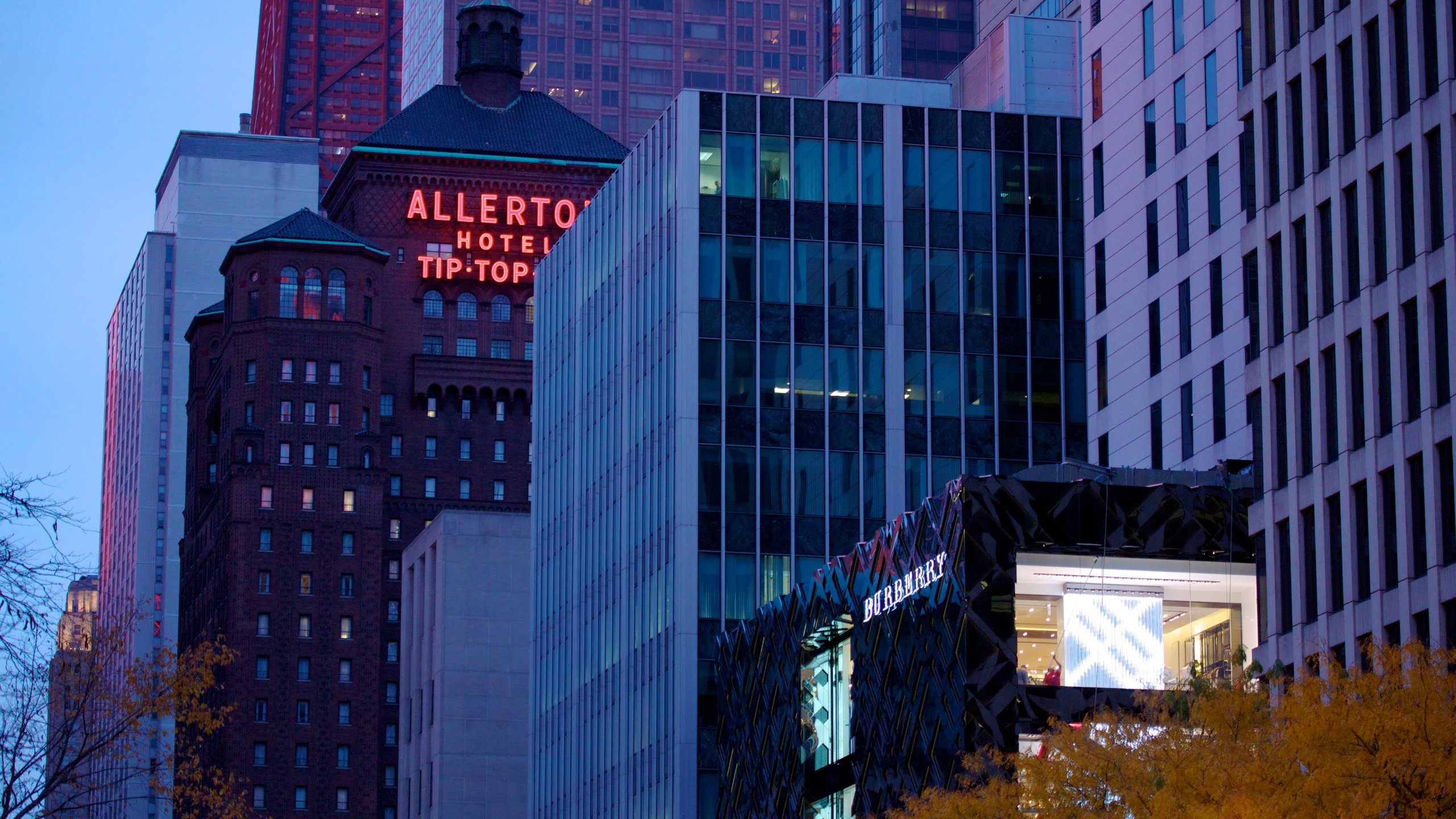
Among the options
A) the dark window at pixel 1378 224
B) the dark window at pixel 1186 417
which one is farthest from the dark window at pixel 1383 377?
the dark window at pixel 1186 417

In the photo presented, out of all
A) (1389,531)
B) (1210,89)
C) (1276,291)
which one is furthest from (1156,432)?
(1389,531)

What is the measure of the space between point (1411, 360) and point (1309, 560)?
264 inches

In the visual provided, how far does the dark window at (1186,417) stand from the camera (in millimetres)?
84375

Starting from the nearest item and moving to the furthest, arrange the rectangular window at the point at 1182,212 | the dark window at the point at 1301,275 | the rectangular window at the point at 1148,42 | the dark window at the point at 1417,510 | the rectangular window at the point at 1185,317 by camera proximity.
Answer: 1. the dark window at the point at 1417,510
2. the dark window at the point at 1301,275
3. the rectangular window at the point at 1185,317
4. the rectangular window at the point at 1182,212
5. the rectangular window at the point at 1148,42

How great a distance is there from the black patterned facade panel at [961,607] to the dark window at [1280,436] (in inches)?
408

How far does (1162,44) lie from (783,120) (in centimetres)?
2043

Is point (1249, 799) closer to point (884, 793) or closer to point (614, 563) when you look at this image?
point (884, 793)

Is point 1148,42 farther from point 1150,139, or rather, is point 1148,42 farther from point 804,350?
point 804,350

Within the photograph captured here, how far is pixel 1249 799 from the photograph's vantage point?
138 feet

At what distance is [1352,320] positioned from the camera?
59.8 meters

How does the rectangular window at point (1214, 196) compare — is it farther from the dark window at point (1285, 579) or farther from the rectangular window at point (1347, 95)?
the dark window at point (1285, 579)

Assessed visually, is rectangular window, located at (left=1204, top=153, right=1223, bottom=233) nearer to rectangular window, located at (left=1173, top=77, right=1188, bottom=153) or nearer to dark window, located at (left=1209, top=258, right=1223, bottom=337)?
dark window, located at (left=1209, top=258, right=1223, bottom=337)

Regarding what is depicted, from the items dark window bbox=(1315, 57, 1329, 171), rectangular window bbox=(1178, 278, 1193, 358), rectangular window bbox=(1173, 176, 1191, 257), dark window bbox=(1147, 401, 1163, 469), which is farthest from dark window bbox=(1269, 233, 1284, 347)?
dark window bbox=(1147, 401, 1163, 469)

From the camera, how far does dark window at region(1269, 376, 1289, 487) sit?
63.1 m
